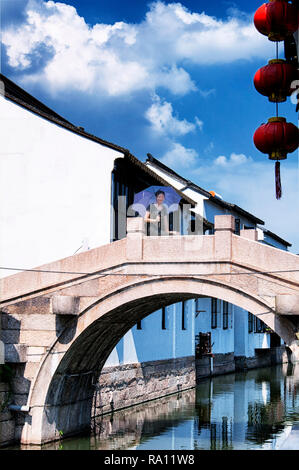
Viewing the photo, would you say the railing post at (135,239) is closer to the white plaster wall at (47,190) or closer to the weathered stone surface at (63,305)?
the weathered stone surface at (63,305)

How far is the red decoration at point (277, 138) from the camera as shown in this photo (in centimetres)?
790

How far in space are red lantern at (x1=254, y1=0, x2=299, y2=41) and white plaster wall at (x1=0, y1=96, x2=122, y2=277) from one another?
751 cm

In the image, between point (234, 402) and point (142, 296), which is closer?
point (142, 296)

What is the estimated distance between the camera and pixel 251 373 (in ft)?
99.8

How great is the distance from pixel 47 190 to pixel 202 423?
6.47m

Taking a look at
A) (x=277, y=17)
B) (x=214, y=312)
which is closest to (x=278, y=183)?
(x=277, y=17)

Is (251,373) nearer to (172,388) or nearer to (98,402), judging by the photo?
(172,388)

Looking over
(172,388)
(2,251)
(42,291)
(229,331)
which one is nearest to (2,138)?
(2,251)

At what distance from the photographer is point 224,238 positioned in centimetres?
1137

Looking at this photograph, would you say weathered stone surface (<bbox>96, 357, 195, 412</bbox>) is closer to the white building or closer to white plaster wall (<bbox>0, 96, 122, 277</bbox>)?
the white building

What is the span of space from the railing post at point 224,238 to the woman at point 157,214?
161 centimetres

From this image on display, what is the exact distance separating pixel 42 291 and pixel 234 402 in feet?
32.2

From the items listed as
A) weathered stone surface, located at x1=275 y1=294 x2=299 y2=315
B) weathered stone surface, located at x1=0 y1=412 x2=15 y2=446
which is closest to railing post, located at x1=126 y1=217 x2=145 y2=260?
weathered stone surface, located at x1=275 y1=294 x2=299 y2=315

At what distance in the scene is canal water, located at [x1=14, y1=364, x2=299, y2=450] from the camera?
1324cm
